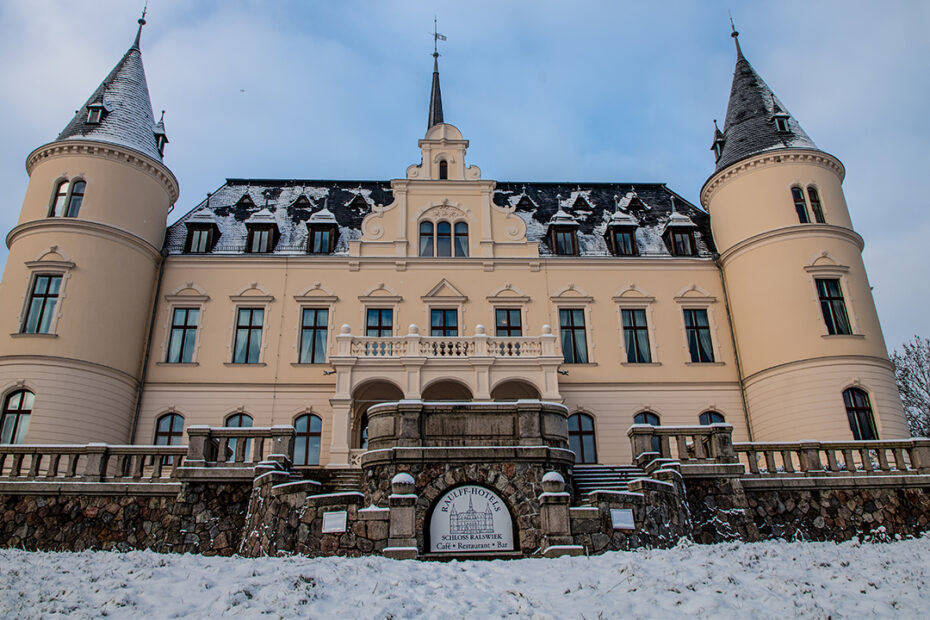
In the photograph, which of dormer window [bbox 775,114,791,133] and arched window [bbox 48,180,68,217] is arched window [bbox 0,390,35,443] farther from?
dormer window [bbox 775,114,791,133]

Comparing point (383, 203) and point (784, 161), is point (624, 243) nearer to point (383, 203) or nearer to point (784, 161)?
point (784, 161)

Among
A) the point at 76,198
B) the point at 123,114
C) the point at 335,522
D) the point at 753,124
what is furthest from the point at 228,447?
the point at 753,124

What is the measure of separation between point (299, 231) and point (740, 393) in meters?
17.3

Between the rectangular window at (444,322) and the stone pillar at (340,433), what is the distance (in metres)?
5.22

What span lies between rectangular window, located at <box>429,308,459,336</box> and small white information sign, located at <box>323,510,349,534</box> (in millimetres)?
13153

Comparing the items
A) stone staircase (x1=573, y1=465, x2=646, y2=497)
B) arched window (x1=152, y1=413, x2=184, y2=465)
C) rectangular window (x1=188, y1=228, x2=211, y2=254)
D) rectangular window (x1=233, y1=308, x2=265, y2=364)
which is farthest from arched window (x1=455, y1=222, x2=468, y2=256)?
arched window (x1=152, y1=413, x2=184, y2=465)

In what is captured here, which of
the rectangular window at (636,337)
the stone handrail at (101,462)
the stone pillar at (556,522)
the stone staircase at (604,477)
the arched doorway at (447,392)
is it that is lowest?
the stone pillar at (556,522)

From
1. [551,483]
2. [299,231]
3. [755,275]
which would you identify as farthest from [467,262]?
[551,483]

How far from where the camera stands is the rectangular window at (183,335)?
78.3 ft

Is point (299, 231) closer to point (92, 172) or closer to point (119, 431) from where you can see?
point (92, 172)

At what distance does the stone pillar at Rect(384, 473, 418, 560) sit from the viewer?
11.3 meters

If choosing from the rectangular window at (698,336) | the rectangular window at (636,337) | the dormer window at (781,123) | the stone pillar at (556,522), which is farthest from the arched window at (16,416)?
the dormer window at (781,123)

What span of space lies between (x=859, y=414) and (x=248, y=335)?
2020 cm

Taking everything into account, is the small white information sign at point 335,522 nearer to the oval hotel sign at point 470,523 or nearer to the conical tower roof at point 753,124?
the oval hotel sign at point 470,523
